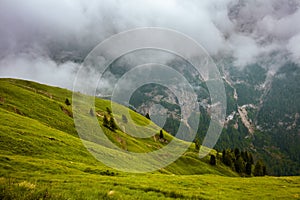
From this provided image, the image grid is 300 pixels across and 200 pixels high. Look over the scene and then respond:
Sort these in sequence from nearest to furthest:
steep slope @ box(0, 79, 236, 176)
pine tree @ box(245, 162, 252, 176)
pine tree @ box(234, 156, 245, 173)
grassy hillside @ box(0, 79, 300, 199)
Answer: grassy hillside @ box(0, 79, 300, 199)
steep slope @ box(0, 79, 236, 176)
pine tree @ box(234, 156, 245, 173)
pine tree @ box(245, 162, 252, 176)

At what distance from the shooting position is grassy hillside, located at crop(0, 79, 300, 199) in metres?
17.2

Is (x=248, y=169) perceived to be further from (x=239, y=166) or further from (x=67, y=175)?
(x=67, y=175)

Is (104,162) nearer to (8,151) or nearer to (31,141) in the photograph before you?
(31,141)

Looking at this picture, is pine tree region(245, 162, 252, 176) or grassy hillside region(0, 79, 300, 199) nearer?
grassy hillside region(0, 79, 300, 199)

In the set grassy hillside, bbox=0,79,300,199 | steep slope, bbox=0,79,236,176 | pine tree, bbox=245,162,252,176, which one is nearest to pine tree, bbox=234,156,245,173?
pine tree, bbox=245,162,252,176

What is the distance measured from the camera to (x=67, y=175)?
79.9 feet

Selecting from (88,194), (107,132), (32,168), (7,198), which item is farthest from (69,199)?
(107,132)

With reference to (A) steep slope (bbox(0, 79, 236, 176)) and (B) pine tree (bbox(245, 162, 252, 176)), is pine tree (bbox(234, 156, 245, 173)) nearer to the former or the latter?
(B) pine tree (bbox(245, 162, 252, 176))

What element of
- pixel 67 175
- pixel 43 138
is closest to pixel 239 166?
pixel 43 138

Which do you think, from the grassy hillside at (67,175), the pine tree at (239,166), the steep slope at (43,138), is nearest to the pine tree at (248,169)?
the pine tree at (239,166)

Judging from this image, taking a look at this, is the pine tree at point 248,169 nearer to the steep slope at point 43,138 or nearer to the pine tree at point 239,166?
the pine tree at point 239,166

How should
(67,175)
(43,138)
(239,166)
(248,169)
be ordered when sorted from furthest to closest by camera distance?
(248,169) < (239,166) < (43,138) < (67,175)

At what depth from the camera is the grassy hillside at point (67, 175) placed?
1716 cm

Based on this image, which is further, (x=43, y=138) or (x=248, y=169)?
(x=248, y=169)
